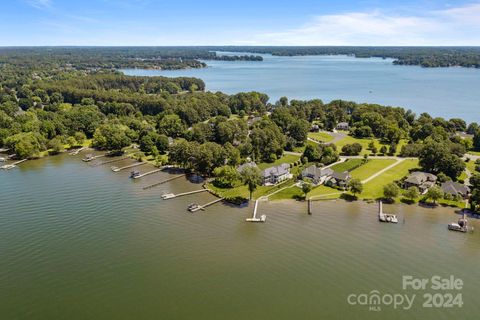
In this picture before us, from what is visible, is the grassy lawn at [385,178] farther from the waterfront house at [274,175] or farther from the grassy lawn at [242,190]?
the waterfront house at [274,175]

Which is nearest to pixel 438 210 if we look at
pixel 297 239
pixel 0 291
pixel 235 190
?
pixel 297 239

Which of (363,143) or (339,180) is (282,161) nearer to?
(339,180)

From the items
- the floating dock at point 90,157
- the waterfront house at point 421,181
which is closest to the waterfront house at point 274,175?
the waterfront house at point 421,181

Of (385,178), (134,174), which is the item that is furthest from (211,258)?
(385,178)

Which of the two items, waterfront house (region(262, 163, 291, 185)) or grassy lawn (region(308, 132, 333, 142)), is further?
grassy lawn (region(308, 132, 333, 142))

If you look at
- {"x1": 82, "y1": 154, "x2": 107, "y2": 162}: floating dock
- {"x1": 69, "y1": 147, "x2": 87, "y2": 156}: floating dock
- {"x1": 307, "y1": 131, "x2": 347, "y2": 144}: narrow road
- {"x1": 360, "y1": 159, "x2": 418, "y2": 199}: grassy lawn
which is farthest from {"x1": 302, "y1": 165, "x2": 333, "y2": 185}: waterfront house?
{"x1": 69, "y1": 147, "x2": 87, "y2": 156}: floating dock

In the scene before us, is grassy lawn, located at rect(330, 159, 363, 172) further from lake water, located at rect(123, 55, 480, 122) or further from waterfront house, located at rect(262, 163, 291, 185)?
lake water, located at rect(123, 55, 480, 122)
